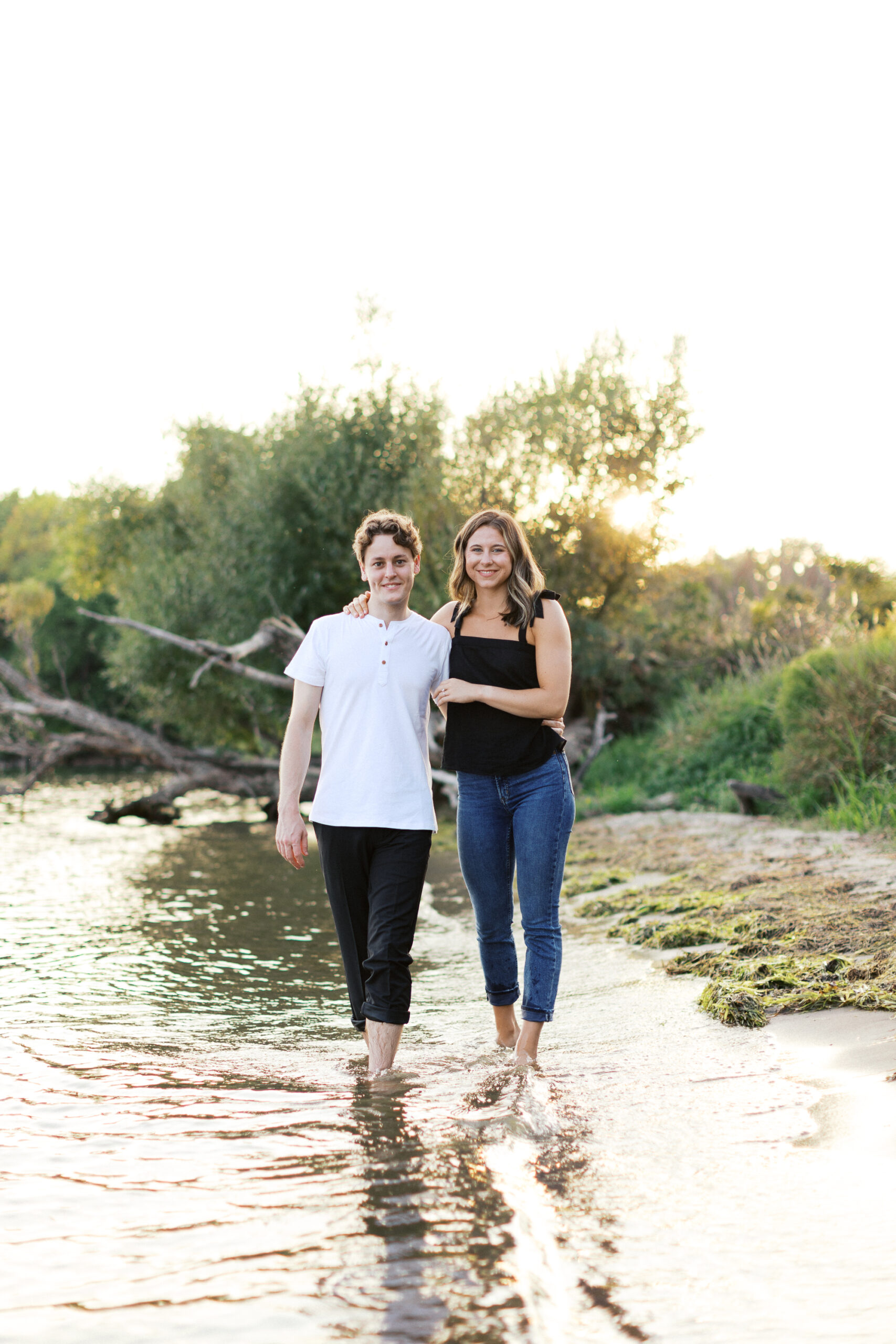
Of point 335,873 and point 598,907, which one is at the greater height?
point 335,873

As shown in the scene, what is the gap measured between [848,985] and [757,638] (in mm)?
16264

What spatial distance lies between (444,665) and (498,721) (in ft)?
1.07

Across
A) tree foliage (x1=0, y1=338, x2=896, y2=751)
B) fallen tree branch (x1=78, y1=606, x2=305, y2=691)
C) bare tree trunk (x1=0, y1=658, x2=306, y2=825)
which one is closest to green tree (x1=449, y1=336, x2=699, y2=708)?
tree foliage (x1=0, y1=338, x2=896, y2=751)

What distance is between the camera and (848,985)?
496 cm

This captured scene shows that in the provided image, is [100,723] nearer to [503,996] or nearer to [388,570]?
[503,996]

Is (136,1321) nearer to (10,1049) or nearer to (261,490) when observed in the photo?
(10,1049)

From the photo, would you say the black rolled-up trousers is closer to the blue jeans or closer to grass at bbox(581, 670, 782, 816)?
the blue jeans

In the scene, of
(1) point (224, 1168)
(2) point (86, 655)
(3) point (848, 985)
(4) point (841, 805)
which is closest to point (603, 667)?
(4) point (841, 805)

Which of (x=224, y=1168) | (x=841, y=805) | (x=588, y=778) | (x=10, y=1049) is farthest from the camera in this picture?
(x=588, y=778)

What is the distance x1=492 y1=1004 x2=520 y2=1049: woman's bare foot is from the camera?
473cm

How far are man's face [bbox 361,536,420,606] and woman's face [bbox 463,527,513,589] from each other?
246 mm

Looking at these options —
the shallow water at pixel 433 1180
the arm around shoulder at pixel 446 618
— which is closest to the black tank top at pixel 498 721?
the arm around shoulder at pixel 446 618

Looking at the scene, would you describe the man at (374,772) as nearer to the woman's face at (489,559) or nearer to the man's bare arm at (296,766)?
the man's bare arm at (296,766)

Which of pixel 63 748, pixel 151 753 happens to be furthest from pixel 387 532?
pixel 63 748
